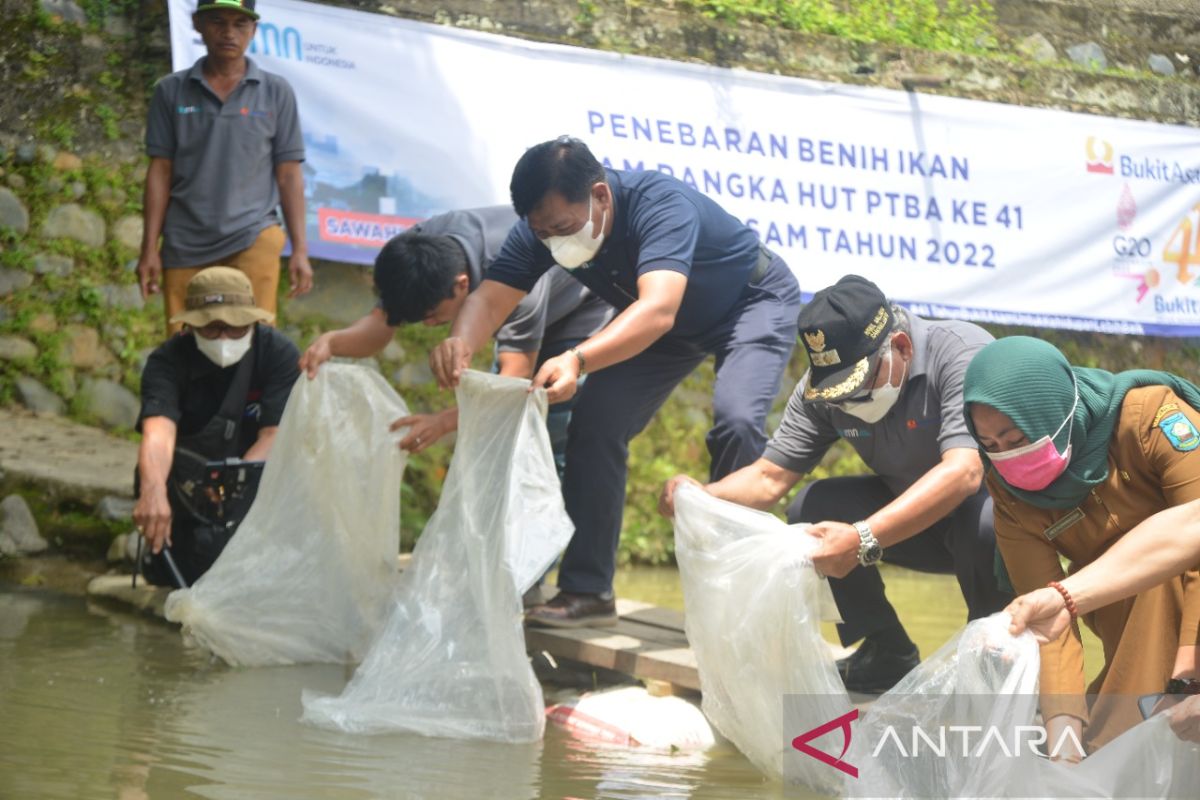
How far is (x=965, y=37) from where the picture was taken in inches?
298

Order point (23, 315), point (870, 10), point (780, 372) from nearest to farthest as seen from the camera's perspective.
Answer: point (780, 372) < point (23, 315) < point (870, 10)

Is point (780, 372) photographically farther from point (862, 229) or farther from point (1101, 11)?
point (1101, 11)

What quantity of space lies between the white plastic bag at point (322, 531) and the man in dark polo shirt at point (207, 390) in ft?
1.17

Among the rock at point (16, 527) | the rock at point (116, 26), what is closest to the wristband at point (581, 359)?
the rock at point (16, 527)

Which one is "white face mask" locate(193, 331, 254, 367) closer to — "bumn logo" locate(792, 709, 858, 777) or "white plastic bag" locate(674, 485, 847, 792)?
"white plastic bag" locate(674, 485, 847, 792)

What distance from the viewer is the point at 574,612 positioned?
12.8ft

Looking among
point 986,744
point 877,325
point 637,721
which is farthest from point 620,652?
point 986,744

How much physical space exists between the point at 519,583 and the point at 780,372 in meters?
0.88

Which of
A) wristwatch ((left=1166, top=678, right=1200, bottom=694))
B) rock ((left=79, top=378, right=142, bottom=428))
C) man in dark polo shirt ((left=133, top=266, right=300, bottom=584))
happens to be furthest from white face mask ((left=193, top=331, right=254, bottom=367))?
wristwatch ((left=1166, top=678, right=1200, bottom=694))

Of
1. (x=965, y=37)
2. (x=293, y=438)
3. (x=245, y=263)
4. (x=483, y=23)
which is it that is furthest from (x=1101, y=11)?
(x=293, y=438)

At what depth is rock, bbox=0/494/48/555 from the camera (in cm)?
480

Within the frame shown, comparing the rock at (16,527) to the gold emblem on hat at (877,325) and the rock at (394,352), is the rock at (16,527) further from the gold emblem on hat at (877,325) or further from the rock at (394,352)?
the gold emblem on hat at (877,325)

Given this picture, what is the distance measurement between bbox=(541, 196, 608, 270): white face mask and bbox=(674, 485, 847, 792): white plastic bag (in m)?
0.72

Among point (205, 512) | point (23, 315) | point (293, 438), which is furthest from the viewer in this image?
point (23, 315)
